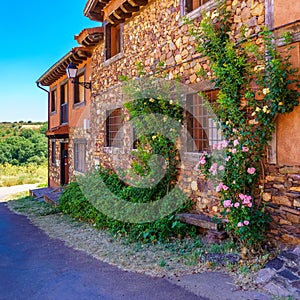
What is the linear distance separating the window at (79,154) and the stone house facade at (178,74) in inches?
13.5

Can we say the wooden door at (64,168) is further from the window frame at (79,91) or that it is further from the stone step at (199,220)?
the stone step at (199,220)

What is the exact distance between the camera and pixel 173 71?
6.67m

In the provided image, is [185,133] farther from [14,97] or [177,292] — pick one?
[14,97]

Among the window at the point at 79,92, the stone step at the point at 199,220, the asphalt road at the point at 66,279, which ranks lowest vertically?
the asphalt road at the point at 66,279

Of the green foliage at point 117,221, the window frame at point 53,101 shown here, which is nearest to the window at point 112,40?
the green foliage at point 117,221

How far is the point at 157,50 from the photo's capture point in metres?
7.18

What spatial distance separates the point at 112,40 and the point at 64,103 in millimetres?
5759

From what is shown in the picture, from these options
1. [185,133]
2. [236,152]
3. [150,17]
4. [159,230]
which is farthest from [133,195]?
[150,17]

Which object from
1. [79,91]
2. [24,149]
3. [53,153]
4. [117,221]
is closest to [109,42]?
[79,91]

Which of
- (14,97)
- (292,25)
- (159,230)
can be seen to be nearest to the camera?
(292,25)

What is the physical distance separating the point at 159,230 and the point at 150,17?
4861mm

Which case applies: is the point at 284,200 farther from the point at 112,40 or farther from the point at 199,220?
the point at 112,40

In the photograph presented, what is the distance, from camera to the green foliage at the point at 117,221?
6.03m

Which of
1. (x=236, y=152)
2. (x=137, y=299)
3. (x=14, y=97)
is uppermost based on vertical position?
(x=14, y=97)
